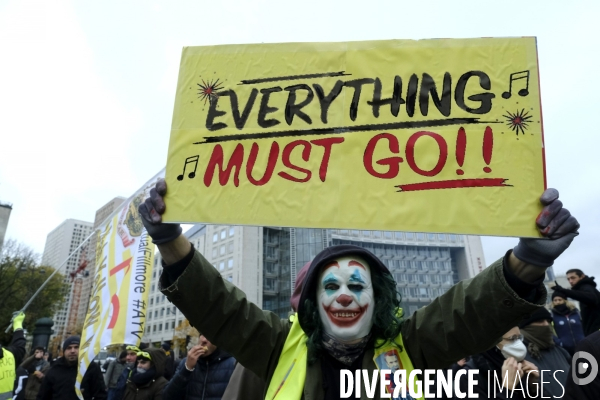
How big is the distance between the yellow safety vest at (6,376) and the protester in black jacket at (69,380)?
32.0 inches

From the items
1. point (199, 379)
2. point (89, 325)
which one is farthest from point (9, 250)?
point (199, 379)

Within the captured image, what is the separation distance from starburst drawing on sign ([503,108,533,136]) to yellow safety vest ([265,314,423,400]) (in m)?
1.35

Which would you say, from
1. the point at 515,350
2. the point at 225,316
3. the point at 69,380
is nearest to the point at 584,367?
the point at 515,350

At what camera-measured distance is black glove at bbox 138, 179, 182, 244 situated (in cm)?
237

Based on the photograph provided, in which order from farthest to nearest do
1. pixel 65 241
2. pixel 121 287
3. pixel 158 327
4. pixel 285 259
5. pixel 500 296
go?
1. pixel 65 241
2. pixel 158 327
3. pixel 285 259
4. pixel 121 287
5. pixel 500 296

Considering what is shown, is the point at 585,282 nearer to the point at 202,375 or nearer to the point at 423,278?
the point at 202,375

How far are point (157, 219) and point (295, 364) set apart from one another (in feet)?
3.70

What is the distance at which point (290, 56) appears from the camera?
2.72 m

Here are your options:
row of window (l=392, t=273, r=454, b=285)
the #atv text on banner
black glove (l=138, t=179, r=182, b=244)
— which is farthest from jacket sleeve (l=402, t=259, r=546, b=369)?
row of window (l=392, t=273, r=454, b=285)

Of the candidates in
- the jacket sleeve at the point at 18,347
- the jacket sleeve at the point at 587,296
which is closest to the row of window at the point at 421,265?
the jacket sleeve at the point at 587,296

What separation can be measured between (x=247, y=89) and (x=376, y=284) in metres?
1.49

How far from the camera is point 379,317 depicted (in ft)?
8.07

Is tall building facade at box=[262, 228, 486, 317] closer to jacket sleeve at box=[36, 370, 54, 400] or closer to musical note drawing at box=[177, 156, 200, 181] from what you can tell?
jacket sleeve at box=[36, 370, 54, 400]

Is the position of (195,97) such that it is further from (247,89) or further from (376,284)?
(376,284)
